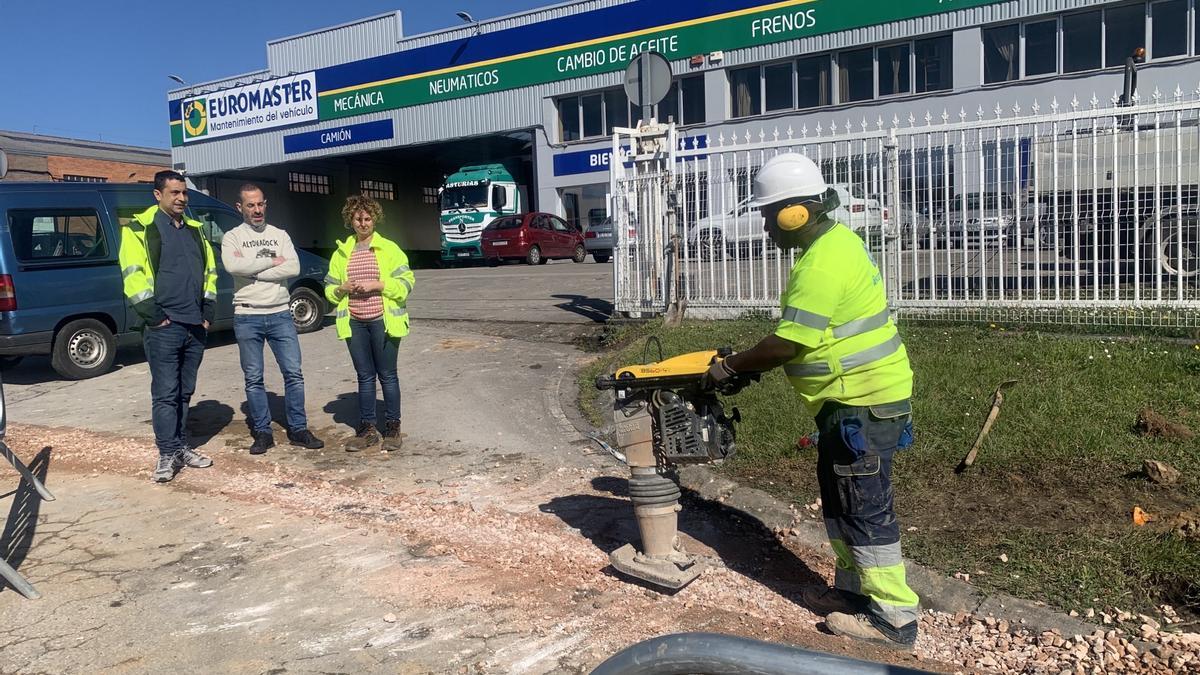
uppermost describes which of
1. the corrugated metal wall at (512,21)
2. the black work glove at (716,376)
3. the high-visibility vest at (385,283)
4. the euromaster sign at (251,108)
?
the corrugated metal wall at (512,21)

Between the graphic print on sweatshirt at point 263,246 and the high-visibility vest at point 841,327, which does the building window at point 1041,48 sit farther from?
the high-visibility vest at point 841,327

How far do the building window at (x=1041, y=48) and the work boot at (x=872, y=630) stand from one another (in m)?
23.7

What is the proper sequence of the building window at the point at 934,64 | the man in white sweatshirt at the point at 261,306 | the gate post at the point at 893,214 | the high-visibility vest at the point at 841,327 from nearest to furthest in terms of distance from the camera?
the high-visibility vest at the point at 841,327 < the man in white sweatshirt at the point at 261,306 < the gate post at the point at 893,214 < the building window at the point at 934,64

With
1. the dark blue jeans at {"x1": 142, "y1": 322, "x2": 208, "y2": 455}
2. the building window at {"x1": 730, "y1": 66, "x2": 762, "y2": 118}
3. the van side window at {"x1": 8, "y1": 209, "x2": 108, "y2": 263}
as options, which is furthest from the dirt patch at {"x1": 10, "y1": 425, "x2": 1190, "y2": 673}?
the building window at {"x1": 730, "y1": 66, "x2": 762, "y2": 118}

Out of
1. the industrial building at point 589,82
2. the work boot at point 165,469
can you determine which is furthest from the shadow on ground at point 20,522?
the industrial building at point 589,82

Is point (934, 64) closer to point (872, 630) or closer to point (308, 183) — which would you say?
point (872, 630)

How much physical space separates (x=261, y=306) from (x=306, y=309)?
577 cm

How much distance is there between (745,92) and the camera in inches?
1104

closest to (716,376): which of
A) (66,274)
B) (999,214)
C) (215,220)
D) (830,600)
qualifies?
(830,600)

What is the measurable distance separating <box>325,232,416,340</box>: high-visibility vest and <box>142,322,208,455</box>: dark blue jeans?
0.94 meters

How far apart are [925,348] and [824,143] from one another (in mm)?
2520

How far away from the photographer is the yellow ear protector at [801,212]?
3.55 metres

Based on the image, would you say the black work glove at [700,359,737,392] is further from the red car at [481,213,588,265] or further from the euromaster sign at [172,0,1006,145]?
the euromaster sign at [172,0,1006,145]

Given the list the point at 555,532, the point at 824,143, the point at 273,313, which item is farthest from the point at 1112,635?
the point at 824,143
